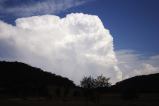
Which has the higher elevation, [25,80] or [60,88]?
[25,80]

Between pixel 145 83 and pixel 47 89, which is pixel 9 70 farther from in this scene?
pixel 145 83

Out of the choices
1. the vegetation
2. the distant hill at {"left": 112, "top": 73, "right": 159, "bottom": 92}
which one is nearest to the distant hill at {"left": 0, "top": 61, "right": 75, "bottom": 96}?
the vegetation

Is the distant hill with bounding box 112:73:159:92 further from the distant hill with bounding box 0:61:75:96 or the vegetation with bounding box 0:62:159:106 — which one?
the distant hill with bounding box 0:61:75:96

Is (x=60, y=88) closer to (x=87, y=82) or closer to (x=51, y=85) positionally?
(x=51, y=85)

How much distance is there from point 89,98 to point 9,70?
1884 inches

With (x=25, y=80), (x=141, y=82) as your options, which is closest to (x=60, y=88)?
(x=25, y=80)

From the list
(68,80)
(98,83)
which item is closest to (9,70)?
(68,80)

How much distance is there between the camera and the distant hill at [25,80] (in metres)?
86.8

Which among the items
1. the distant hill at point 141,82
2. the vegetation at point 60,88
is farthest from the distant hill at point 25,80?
the distant hill at point 141,82

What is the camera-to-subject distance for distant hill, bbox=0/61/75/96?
86762mm

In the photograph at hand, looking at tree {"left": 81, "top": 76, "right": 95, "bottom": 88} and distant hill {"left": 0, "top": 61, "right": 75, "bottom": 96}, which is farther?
tree {"left": 81, "top": 76, "right": 95, "bottom": 88}

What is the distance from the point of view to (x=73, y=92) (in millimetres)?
84938

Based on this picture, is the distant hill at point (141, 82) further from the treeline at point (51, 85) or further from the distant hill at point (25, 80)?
the distant hill at point (25, 80)

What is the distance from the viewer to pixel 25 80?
104312mm
